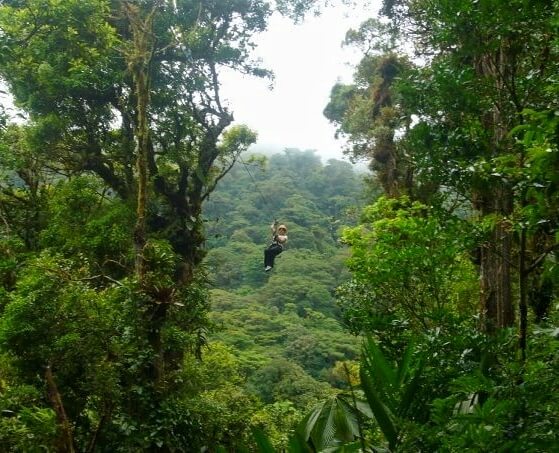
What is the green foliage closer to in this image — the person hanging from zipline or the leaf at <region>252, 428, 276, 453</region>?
the leaf at <region>252, 428, 276, 453</region>

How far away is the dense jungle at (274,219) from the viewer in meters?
2.18

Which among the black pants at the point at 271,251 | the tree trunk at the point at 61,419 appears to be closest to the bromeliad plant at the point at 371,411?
the tree trunk at the point at 61,419

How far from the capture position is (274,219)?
7.74 meters

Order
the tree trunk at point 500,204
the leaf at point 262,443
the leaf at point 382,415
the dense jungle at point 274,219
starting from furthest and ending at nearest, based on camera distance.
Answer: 1. the tree trunk at point 500,204
2. the dense jungle at point 274,219
3. the leaf at point 382,415
4. the leaf at point 262,443

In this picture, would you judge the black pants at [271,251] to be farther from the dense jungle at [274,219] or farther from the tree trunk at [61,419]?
the tree trunk at [61,419]

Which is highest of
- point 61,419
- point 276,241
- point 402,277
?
point 276,241

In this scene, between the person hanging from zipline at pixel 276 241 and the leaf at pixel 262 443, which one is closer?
the leaf at pixel 262 443

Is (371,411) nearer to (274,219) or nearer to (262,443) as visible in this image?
(262,443)

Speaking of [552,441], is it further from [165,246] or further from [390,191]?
[390,191]

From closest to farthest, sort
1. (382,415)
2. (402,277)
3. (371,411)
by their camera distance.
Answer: (382,415) → (371,411) → (402,277)

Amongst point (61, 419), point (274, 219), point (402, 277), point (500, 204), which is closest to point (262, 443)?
point (61, 419)

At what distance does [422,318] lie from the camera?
444cm

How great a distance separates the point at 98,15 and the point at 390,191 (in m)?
5.57

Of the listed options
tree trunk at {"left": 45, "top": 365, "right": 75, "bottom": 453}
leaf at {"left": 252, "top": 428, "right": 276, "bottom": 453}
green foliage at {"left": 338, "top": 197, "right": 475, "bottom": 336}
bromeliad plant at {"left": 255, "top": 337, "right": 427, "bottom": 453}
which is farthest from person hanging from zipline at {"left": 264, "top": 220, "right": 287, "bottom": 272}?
leaf at {"left": 252, "top": 428, "right": 276, "bottom": 453}
